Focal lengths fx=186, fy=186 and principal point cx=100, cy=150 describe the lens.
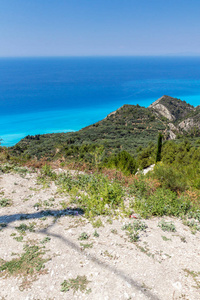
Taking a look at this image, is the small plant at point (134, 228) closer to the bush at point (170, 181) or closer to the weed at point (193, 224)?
the weed at point (193, 224)

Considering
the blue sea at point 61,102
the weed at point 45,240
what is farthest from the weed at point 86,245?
the blue sea at point 61,102

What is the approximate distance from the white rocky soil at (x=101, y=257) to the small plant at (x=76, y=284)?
0.17 ft

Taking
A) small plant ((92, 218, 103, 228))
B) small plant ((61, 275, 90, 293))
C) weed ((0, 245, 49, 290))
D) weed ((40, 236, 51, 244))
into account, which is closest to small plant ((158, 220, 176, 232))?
small plant ((92, 218, 103, 228))

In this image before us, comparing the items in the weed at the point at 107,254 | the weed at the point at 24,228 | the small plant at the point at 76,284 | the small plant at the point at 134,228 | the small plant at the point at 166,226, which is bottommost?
the small plant at the point at 76,284

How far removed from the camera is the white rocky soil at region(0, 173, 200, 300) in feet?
10.0

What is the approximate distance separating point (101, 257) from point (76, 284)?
2.43 ft

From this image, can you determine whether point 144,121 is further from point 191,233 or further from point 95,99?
point 95,99

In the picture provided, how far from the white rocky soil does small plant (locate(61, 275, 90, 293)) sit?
52mm

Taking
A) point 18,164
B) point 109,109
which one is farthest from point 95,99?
point 18,164

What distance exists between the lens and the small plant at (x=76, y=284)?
3084mm

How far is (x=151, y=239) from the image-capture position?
4391 millimetres

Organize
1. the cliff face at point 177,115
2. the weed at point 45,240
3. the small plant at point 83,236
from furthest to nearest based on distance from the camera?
the cliff face at point 177,115, the small plant at point 83,236, the weed at point 45,240

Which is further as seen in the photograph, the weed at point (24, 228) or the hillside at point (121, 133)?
the hillside at point (121, 133)

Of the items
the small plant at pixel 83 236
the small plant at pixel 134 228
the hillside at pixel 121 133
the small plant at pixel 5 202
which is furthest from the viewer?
the hillside at pixel 121 133
